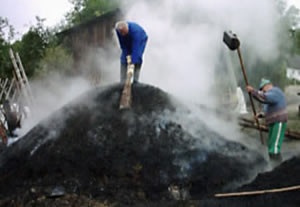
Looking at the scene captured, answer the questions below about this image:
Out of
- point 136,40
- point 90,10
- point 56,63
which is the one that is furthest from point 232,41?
point 90,10

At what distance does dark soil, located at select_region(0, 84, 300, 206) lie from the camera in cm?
398

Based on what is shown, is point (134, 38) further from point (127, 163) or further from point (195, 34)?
point (195, 34)

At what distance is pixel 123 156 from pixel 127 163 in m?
0.13

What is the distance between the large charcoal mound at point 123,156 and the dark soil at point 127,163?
1 cm

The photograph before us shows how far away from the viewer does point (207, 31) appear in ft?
33.3

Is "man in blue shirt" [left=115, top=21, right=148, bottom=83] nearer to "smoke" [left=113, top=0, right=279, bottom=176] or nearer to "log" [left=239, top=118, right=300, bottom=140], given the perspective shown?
"log" [left=239, top=118, right=300, bottom=140]

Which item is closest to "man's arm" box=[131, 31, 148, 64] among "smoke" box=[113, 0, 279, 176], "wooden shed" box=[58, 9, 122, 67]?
"smoke" box=[113, 0, 279, 176]

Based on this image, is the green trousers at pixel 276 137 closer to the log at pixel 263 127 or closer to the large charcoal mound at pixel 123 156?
the large charcoal mound at pixel 123 156

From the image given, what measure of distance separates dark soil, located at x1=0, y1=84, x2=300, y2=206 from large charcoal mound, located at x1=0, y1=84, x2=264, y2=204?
12 millimetres

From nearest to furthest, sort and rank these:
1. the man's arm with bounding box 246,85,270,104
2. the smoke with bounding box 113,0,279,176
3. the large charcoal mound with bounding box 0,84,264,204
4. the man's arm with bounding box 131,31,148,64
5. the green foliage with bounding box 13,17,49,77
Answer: the large charcoal mound with bounding box 0,84,264,204 → the man's arm with bounding box 246,85,270,104 → the man's arm with bounding box 131,31,148,64 → the smoke with bounding box 113,0,279,176 → the green foliage with bounding box 13,17,49,77

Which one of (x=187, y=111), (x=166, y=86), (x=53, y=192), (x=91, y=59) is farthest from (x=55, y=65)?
(x=53, y=192)

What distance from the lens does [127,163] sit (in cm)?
431

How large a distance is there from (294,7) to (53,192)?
1192cm

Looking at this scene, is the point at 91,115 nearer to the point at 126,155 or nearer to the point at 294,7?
the point at 126,155
